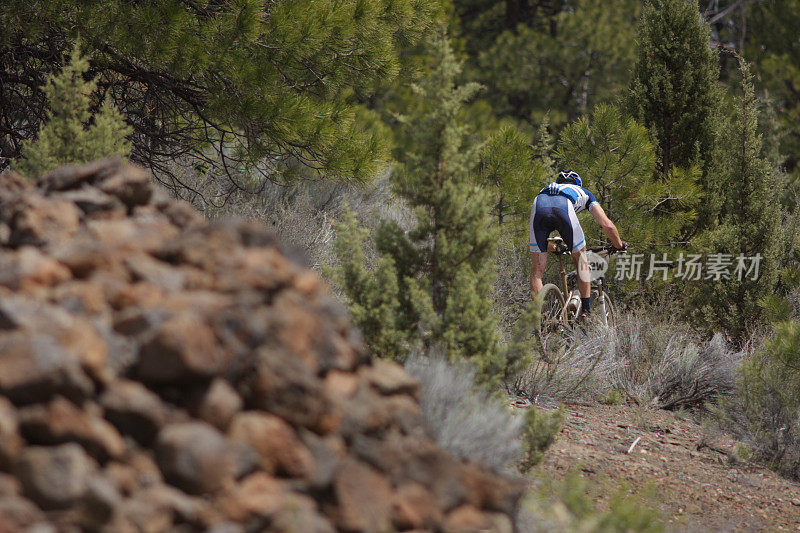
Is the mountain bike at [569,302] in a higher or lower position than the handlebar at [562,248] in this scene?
lower

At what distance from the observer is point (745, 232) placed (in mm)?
7023

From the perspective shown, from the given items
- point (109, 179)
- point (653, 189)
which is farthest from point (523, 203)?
point (109, 179)

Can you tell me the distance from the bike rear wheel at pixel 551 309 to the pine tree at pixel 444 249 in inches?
94.6

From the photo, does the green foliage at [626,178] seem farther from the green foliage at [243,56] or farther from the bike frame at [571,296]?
the green foliage at [243,56]

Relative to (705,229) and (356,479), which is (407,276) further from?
(705,229)

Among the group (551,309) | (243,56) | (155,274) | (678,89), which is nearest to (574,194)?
(551,309)

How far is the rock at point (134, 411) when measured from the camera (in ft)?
5.64

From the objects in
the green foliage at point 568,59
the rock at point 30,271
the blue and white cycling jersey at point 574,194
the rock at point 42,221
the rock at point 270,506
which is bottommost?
the rock at point 270,506

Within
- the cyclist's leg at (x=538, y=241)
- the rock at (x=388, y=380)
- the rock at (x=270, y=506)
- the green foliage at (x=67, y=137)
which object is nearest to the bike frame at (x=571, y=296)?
the cyclist's leg at (x=538, y=241)

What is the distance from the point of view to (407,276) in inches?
138

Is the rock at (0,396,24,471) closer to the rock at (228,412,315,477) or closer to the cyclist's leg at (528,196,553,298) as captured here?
the rock at (228,412,315,477)

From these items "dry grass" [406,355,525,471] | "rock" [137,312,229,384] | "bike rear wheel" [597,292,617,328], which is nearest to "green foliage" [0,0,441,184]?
"bike rear wheel" [597,292,617,328]

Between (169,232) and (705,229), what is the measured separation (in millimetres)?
6500

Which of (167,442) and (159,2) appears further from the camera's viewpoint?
(159,2)
